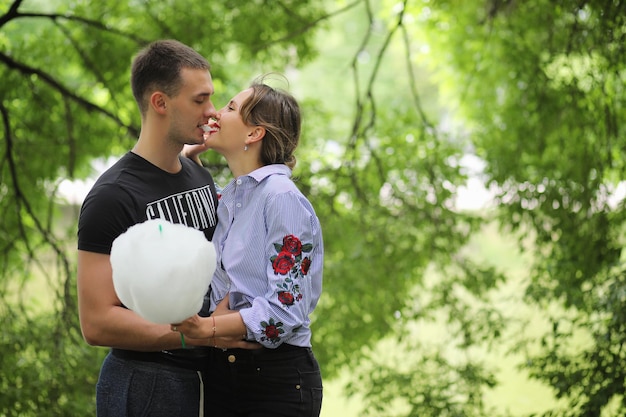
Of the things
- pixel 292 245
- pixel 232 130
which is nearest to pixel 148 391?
pixel 292 245

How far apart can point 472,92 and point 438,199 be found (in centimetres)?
182

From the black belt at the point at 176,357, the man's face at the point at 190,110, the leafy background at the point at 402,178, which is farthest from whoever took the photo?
the leafy background at the point at 402,178

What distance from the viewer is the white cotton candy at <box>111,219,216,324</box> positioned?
152cm

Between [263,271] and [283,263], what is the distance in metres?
0.09

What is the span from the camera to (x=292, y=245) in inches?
72.1

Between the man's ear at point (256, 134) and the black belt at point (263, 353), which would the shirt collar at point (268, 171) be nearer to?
the man's ear at point (256, 134)

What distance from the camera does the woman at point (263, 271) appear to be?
5.96 feet

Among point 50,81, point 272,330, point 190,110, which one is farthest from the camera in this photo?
point 50,81

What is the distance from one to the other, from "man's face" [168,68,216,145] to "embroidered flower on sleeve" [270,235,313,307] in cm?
51

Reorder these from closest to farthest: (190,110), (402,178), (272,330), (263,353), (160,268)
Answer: (160,268) → (272,330) → (263,353) → (190,110) → (402,178)

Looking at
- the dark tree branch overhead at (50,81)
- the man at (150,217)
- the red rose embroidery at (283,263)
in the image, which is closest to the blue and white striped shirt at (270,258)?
the red rose embroidery at (283,263)

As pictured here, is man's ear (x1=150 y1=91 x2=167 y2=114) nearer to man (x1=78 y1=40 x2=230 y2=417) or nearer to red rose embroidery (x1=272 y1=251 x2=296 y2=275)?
man (x1=78 y1=40 x2=230 y2=417)

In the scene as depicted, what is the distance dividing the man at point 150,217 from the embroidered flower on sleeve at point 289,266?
17 centimetres

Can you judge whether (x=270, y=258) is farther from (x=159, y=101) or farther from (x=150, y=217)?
(x=159, y=101)
